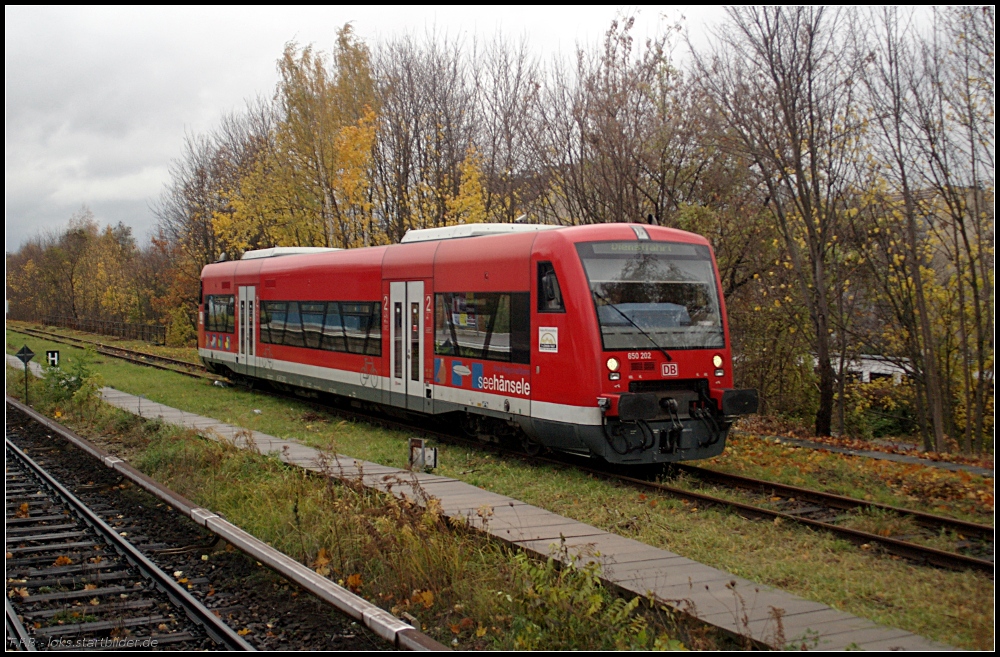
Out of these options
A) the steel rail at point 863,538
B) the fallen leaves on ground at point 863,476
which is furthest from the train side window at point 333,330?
the steel rail at point 863,538

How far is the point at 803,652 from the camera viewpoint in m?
5.14

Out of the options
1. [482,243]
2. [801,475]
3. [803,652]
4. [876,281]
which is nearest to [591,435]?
[801,475]

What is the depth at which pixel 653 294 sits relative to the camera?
11703 millimetres

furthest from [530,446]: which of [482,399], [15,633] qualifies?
[15,633]

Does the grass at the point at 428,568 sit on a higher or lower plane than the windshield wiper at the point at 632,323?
lower

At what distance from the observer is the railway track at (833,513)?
771 centimetres

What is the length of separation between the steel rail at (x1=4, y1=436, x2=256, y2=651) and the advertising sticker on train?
5.52 meters

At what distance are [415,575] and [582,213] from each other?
16831mm

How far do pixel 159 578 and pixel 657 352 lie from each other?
6.52 metres

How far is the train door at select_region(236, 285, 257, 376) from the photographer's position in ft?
72.7

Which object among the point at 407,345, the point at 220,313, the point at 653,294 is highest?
the point at 653,294

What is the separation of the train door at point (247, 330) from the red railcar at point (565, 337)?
23.2 ft

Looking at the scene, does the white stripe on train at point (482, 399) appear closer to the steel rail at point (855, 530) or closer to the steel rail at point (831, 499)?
the steel rail at point (855, 530)

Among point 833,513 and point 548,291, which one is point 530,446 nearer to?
point 548,291
